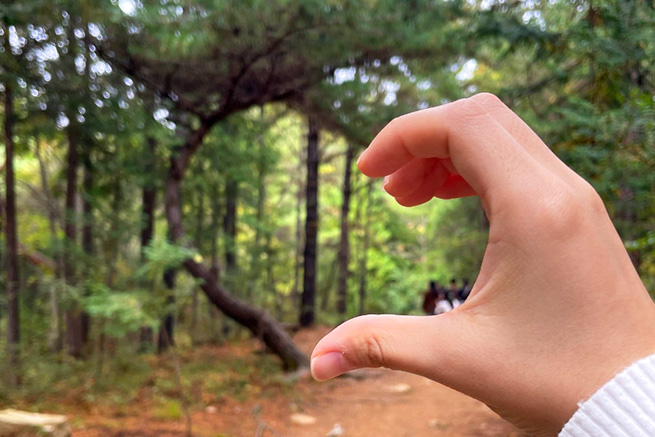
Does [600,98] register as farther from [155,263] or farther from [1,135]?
[1,135]

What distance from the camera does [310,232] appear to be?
11.7 meters

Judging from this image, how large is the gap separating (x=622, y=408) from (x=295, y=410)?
6491 mm

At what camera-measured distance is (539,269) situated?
1.09 meters

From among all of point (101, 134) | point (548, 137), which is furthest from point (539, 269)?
point (101, 134)

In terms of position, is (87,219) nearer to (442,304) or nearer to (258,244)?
(258,244)

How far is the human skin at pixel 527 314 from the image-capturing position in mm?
1045

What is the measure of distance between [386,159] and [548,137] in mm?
4468

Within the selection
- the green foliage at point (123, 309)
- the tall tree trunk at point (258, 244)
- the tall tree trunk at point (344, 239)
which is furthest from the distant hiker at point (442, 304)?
the green foliage at point (123, 309)

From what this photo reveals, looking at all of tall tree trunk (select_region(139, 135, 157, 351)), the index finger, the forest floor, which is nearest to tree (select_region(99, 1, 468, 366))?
tall tree trunk (select_region(139, 135, 157, 351))

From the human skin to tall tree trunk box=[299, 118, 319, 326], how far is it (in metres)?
10.4

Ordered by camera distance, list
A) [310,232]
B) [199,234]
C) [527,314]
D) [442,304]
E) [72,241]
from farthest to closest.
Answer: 1. [310,232]
2. [199,234]
3. [442,304]
4. [72,241]
5. [527,314]

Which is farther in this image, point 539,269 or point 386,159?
point 386,159

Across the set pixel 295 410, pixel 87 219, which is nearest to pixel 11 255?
pixel 87 219

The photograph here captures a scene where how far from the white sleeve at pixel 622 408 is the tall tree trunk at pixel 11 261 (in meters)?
6.71
